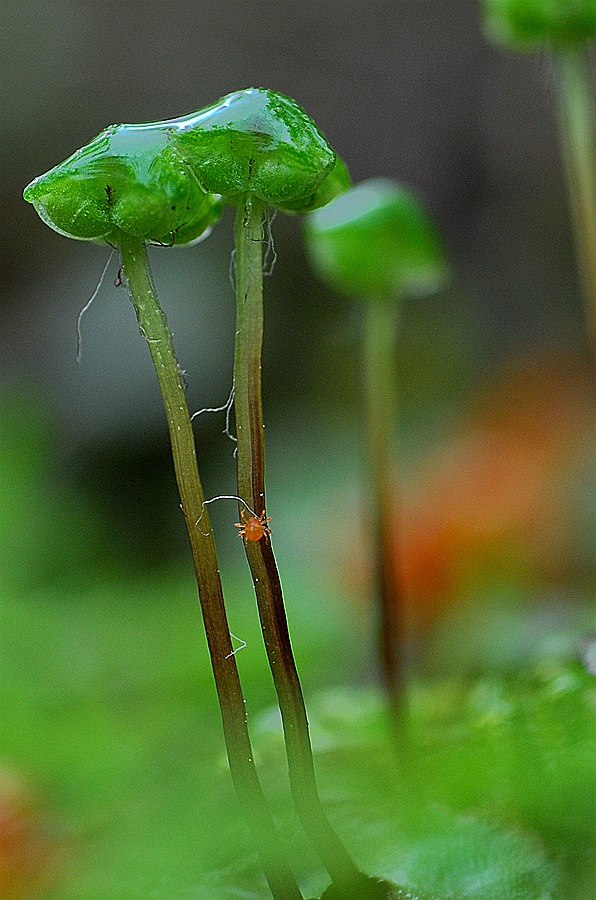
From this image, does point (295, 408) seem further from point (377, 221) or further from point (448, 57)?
point (377, 221)

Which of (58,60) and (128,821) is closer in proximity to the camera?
(128,821)

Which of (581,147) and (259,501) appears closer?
(259,501)

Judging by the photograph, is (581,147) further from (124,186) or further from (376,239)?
(124,186)

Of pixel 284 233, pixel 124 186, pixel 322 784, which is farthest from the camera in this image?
pixel 284 233

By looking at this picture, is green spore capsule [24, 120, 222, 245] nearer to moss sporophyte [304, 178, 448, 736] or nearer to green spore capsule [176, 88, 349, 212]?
green spore capsule [176, 88, 349, 212]

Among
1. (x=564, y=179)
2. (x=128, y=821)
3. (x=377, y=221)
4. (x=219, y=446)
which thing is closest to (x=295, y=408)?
(x=219, y=446)

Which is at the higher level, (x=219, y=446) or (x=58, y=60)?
(x=58, y=60)

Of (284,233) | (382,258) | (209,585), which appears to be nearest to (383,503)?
(382,258)
